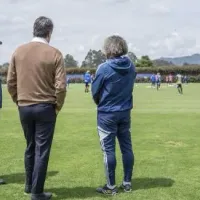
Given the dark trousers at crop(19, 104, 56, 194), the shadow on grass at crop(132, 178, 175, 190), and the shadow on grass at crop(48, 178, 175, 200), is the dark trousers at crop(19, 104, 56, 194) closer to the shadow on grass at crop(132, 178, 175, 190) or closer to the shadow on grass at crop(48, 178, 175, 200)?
the shadow on grass at crop(48, 178, 175, 200)

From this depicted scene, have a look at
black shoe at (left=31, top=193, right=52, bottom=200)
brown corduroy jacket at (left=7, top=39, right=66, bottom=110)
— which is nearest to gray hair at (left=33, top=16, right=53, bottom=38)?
brown corduroy jacket at (left=7, top=39, right=66, bottom=110)

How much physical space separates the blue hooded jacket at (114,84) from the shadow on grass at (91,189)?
4.20 ft

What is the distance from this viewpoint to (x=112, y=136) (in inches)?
266

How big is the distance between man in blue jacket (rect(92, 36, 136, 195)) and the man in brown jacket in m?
0.74

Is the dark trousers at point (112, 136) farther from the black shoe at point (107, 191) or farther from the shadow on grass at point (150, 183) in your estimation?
the shadow on grass at point (150, 183)

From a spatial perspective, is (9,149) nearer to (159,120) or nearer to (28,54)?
(28,54)

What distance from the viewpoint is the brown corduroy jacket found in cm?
611

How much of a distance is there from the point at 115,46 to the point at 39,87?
4.11 feet

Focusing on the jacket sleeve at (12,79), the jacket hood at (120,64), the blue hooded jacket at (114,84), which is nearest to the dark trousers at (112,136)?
the blue hooded jacket at (114,84)

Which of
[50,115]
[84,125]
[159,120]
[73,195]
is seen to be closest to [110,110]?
[50,115]

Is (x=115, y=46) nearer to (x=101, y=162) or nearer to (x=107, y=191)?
(x=107, y=191)

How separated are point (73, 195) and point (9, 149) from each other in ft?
13.7

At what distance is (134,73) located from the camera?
6.87 metres

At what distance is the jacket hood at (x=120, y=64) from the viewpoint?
657 cm
